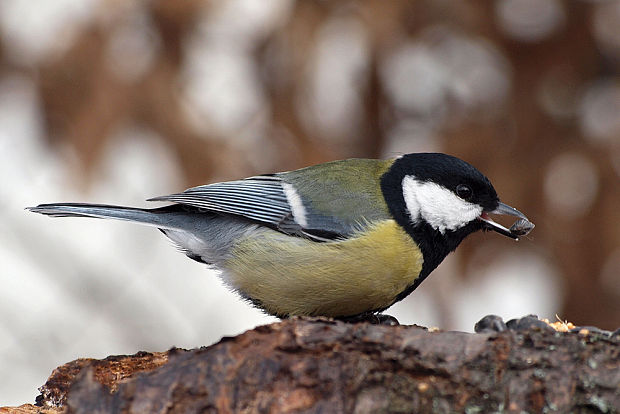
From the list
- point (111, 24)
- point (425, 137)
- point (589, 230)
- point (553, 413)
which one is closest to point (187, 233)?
point (111, 24)

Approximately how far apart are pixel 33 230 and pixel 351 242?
2.03 meters

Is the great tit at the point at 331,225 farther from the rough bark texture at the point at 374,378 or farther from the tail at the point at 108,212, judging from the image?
the rough bark texture at the point at 374,378

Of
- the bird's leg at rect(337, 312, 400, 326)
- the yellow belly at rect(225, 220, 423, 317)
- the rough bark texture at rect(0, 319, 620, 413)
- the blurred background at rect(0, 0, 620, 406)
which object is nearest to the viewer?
the rough bark texture at rect(0, 319, 620, 413)

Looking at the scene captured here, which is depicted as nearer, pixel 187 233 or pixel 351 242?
pixel 351 242

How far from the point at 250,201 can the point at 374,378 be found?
42.6 inches

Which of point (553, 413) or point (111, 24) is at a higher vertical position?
point (111, 24)

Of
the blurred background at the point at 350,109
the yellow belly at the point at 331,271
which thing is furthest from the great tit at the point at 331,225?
the blurred background at the point at 350,109

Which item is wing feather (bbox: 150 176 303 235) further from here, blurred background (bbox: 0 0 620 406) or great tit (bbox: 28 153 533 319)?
blurred background (bbox: 0 0 620 406)

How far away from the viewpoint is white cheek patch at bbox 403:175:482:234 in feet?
7.34

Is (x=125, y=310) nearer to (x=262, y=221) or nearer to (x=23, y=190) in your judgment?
(x=23, y=190)

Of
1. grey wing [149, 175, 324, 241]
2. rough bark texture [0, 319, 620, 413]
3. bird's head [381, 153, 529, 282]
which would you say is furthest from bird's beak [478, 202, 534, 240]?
rough bark texture [0, 319, 620, 413]

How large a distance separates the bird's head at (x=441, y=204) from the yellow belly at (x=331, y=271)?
7 cm

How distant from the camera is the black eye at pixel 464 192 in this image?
7.32 ft

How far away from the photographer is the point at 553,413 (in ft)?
4.21
